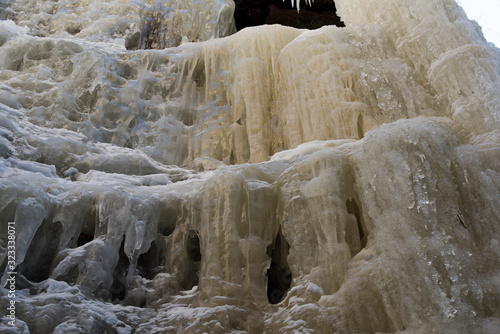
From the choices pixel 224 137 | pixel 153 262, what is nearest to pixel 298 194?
pixel 153 262

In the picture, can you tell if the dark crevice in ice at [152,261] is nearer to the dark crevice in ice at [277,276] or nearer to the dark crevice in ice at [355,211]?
the dark crevice in ice at [277,276]

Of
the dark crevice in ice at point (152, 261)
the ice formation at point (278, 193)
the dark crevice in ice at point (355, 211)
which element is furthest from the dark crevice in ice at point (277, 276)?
the dark crevice in ice at point (152, 261)

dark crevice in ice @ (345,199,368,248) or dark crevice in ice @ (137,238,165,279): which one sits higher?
dark crevice in ice @ (345,199,368,248)

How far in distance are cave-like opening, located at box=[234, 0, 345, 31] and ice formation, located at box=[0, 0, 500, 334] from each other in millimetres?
6265

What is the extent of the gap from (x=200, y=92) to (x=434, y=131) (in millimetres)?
4627

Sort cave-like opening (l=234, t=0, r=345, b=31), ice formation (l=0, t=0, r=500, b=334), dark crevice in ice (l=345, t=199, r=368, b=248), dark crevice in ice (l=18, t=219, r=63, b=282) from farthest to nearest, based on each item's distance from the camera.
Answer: cave-like opening (l=234, t=0, r=345, b=31)
dark crevice in ice (l=345, t=199, r=368, b=248)
dark crevice in ice (l=18, t=219, r=63, b=282)
ice formation (l=0, t=0, r=500, b=334)

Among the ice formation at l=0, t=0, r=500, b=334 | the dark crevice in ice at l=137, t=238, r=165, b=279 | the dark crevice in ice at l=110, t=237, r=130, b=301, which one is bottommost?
the dark crevice in ice at l=110, t=237, r=130, b=301

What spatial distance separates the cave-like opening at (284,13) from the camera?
13.5m

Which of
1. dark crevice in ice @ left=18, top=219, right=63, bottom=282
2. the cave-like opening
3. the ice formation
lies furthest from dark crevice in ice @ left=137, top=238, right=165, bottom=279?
the cave-like opening

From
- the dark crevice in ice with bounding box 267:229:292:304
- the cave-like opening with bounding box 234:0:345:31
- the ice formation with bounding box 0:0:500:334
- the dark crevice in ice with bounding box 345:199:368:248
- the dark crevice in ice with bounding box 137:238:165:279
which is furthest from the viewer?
the cave-like opening with bounding box 234:0:345:31

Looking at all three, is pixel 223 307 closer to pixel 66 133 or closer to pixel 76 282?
pixel 76 282

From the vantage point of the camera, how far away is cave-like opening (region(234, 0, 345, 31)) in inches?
531

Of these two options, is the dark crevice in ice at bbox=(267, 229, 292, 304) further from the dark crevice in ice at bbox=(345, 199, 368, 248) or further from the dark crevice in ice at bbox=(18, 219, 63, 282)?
the dark crevice in ice at bbox=(18, 219, 63, 282)

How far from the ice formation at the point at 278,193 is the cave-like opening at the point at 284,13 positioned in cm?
627
